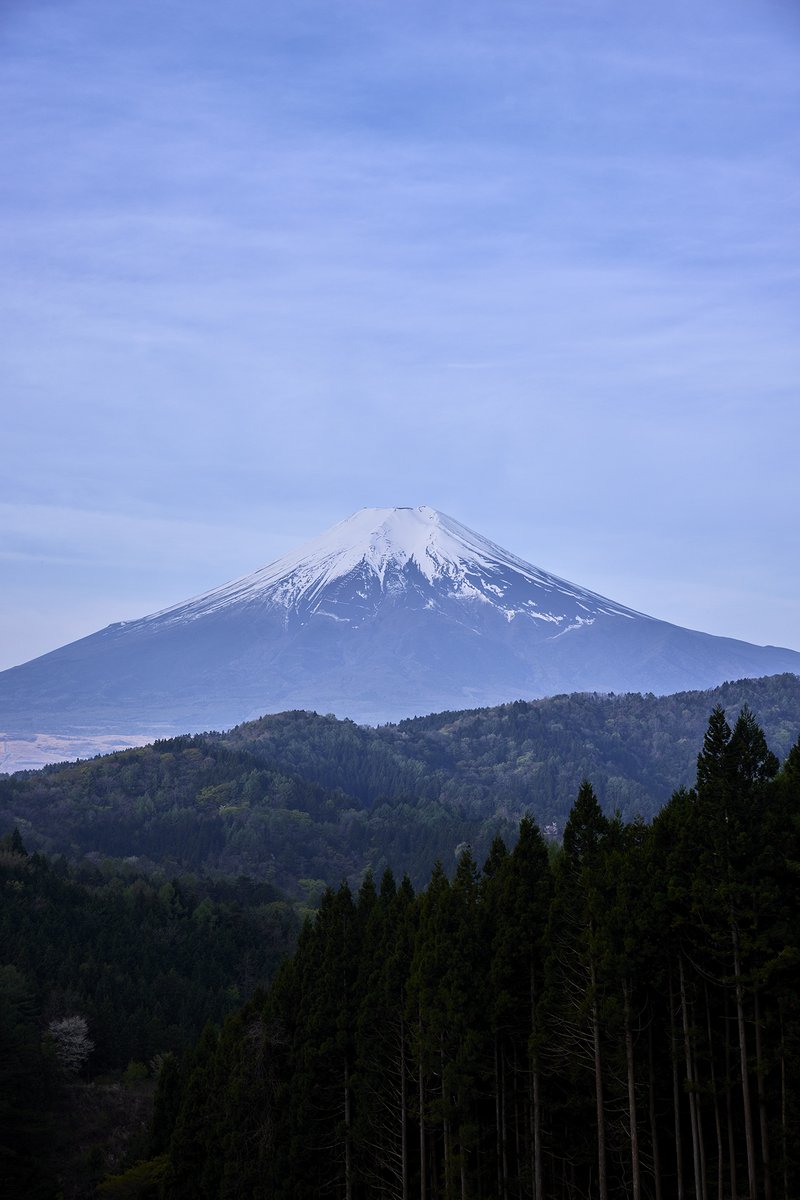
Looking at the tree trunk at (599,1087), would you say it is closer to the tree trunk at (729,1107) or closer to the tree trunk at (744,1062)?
the tree trunk at (729,1107)

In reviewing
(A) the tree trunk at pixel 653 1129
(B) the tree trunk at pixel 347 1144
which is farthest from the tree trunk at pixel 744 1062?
(B) the tree trunk at pixel 347 1144

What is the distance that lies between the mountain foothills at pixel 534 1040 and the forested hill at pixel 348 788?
68.8m

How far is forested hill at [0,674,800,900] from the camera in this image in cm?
12331

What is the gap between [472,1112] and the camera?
29.4 m

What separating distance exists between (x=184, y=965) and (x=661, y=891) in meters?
50.0

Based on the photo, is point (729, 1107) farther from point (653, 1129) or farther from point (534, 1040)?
point (534, 1040)

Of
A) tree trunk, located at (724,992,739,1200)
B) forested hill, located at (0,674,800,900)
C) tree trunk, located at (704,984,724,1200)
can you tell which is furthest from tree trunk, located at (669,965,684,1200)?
forested hill, located at (0,674,800,900)

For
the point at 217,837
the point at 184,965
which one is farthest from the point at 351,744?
the point at 184,965

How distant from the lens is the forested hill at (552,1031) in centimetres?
2297

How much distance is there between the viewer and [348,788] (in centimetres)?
17112

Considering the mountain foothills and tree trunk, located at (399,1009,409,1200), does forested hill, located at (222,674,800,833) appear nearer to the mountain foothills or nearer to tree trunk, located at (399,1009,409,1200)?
the mountain foothills

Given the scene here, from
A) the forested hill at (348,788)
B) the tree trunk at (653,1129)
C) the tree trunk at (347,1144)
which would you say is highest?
the forested hill at (348,788)

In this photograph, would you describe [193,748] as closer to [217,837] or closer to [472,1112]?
[217,837]

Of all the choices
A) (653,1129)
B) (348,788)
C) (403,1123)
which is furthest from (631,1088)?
(348,788)
